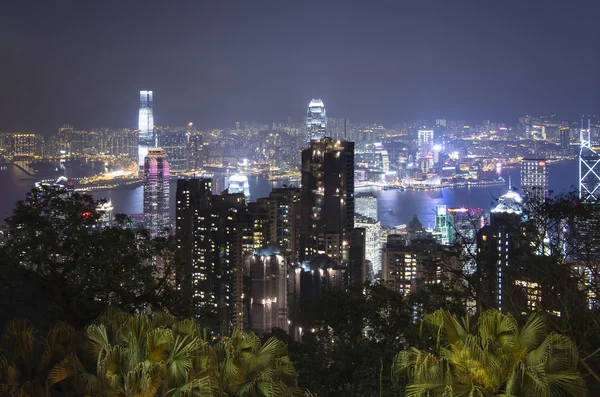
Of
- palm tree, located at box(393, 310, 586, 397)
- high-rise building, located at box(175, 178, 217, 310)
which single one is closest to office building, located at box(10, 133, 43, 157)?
high-rise building, located at box(175, 178, 217, 310)

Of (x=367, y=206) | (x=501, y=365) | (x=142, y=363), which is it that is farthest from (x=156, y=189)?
(x=501, y=365)

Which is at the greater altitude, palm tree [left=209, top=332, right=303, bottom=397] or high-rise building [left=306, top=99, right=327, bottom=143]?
high-rise building [left=306, top=99, right=327, bottom=143]

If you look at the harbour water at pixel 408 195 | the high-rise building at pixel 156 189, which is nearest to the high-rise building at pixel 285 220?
the high-rise building at pixel 156 189

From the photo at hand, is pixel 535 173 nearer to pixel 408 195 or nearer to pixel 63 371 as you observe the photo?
pixel 408 195

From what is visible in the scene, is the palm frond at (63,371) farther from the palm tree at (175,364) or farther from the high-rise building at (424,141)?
the high-rise building at (424,141)

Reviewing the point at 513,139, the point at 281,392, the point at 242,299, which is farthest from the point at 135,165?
the point at 281,392

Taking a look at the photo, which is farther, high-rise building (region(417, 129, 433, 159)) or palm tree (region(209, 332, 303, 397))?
high-rise building (region(417, 129, 433, 159))

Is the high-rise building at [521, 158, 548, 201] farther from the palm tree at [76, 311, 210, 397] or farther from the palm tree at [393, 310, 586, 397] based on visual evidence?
the palm tree at [76, 311, 210, 397]
